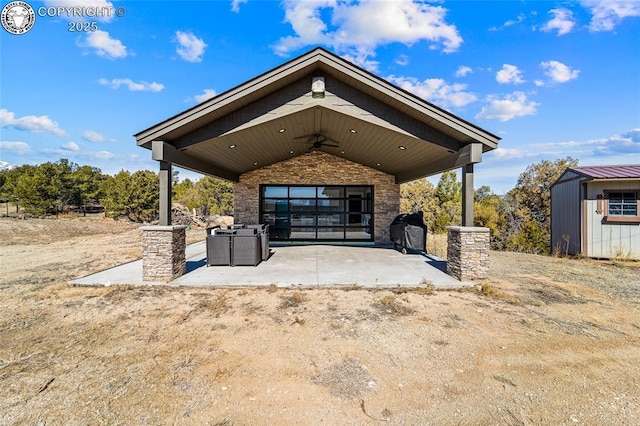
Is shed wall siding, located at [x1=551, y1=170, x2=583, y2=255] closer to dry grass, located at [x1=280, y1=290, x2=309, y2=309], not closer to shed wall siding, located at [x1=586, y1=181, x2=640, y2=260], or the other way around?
shed wall siding, located at [x1=586, y1=181, x2=640, y2=260]

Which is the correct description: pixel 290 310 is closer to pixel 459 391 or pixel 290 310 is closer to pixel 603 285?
pixel 459 391

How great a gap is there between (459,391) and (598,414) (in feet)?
3.30

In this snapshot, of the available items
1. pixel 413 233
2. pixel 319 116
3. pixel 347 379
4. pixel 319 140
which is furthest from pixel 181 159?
pixel 413 233

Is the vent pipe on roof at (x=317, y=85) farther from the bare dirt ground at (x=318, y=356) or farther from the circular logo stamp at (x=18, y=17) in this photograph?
the circular logo stamp at (x=18, y=17)

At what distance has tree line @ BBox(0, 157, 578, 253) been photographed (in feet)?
57.0

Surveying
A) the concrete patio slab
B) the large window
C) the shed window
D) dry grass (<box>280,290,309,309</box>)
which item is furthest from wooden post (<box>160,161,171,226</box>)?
the shed window

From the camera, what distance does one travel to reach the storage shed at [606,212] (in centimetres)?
946

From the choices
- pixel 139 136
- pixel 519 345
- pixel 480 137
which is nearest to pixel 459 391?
pixel 519 345

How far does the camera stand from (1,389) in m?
2.48

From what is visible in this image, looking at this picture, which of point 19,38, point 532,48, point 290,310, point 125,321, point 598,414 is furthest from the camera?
point 532,48

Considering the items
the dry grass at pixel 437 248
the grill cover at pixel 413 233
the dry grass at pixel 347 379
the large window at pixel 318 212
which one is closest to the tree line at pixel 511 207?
the dry grass at pixel 437 248

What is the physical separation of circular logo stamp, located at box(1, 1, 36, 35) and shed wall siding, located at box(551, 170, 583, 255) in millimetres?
18020

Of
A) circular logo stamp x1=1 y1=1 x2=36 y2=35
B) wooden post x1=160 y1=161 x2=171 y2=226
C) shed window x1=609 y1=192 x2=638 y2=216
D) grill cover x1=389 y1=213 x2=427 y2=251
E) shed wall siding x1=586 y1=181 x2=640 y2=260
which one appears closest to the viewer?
wooden post x1=160 y1=161 x2=171 y2=226

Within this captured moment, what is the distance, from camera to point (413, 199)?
66.1ft
